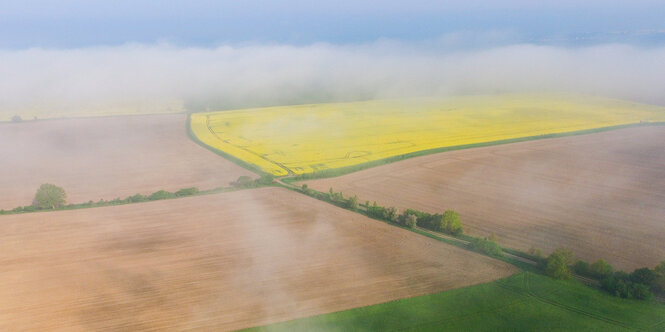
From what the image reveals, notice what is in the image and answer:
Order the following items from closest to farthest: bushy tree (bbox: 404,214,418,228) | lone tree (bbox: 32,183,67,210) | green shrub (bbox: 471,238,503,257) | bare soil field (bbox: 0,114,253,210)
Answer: green shrub (bbox: 471,238,503,257)
bushy tree (bbox: 404,214,418,228)
lone tree (bbox: 32,183,67,210)
bare soil field (bbox: 0,114,253,210)

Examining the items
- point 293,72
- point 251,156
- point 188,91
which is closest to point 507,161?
point 251,156

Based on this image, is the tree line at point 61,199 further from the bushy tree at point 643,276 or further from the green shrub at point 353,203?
the bushy tree at point 643,276

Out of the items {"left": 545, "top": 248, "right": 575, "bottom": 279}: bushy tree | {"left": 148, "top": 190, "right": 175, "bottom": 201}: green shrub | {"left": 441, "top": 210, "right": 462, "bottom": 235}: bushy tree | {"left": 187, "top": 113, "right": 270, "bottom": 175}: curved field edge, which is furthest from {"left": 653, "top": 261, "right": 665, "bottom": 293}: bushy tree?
{"left": 148, "top": 190, "right": 175, "bottom": 201}: green shrub

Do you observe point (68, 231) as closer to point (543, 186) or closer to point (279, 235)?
point (279, 235)

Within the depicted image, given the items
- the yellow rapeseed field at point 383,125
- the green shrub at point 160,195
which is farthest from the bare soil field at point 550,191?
the green shrub at point 160,195

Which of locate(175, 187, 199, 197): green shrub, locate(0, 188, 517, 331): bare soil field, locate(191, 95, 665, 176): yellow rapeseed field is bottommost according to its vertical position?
locate(0, 188, 517, 331): bare soil field

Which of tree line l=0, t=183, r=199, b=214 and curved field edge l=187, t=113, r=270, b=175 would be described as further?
curved field edge l=187, t=113, r=270, b=175

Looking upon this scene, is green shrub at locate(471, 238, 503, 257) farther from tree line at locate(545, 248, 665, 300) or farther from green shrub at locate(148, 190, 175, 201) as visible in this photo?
green shrub at locate(148, 190, 175, 201)
